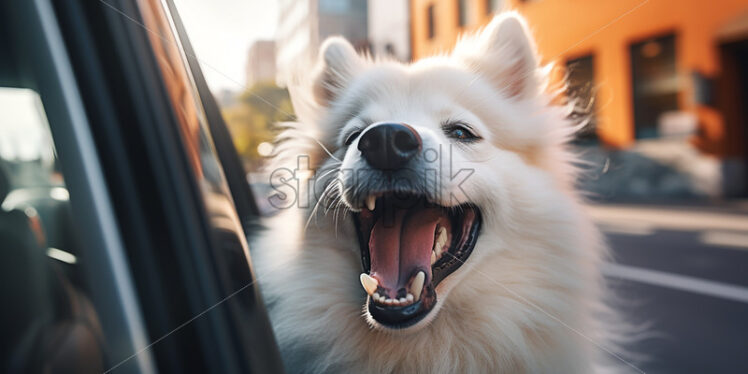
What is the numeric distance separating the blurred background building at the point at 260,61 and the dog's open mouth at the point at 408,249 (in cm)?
51

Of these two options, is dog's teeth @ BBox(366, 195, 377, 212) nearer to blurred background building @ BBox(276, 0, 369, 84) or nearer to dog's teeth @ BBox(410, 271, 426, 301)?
dog's teeth @ BBox(410, 271, 426, 301)

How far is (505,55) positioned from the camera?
1548 mm

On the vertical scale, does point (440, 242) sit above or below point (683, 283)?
above

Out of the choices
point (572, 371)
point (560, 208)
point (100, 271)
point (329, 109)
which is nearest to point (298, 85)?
point (329, 109)

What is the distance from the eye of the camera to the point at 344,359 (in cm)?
135

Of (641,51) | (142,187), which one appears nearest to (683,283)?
(641,51)

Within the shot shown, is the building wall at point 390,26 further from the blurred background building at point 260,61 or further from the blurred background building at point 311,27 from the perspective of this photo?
the blurred background building at point 260,61

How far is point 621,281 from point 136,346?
255 inches

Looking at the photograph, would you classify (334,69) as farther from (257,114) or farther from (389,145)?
(389,145)

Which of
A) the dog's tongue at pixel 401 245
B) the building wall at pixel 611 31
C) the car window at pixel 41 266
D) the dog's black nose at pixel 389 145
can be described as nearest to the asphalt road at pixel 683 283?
the building wall at pixel 611 31

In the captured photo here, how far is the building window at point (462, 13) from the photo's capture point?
5.04ft

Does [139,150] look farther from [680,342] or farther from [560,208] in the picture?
[680,342]

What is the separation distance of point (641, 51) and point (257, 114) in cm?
308

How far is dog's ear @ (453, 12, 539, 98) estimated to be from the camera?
1.48 meters
